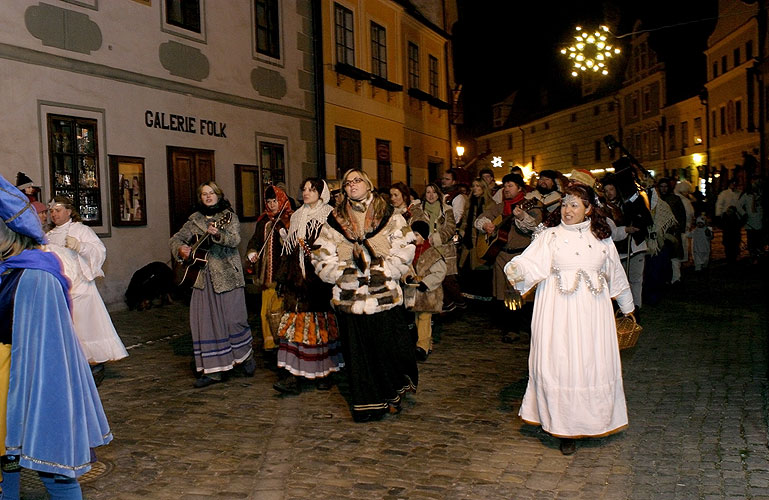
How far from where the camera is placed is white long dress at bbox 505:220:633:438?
511 cm

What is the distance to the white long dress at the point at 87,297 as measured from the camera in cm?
721

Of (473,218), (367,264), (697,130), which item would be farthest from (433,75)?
(697,130)

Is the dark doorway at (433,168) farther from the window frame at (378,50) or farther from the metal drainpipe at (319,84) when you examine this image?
the metal drainpipe at (319,84)

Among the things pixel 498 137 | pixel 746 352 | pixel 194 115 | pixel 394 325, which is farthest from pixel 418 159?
pixel 498 137

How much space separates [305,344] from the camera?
22.3ft

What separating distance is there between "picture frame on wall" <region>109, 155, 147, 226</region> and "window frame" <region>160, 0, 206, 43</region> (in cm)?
243

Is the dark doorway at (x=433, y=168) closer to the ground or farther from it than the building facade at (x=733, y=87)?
closer to the ground

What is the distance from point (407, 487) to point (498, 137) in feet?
227

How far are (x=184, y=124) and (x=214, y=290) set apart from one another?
699 centimetres

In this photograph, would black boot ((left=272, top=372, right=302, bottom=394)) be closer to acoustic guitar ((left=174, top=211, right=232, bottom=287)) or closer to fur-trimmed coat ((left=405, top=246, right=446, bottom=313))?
acoustic guitar ((left=174, top=211, right=232, bottom=287))

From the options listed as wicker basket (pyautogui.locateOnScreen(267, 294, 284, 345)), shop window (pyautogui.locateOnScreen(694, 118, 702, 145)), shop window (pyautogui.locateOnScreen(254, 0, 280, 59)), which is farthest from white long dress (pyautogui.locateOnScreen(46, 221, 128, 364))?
shop window (pyautogui.locateOnScreen(694, 118, 702, 145))

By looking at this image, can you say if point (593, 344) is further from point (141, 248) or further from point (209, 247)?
point (141, 248)

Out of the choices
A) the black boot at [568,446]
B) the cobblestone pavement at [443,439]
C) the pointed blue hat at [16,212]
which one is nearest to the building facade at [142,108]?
the cobblestone pavement at [443,439]

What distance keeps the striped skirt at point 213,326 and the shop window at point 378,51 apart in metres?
14.0
